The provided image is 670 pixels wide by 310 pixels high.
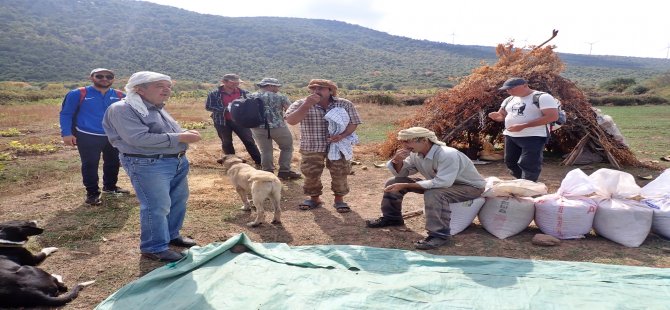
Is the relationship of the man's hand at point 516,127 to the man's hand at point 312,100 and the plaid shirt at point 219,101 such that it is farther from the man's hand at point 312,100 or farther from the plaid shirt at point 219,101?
the plaid shirt at point 219,101

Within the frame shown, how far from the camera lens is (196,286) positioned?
334 centimetres

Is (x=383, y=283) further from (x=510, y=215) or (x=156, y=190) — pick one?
(x=156, y=190)

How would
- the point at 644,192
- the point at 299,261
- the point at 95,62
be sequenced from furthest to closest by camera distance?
the point at 95,62, the point at 644,192, the point at 299,261

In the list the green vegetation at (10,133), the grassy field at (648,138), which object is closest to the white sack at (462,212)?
the grassy field at (648,138)

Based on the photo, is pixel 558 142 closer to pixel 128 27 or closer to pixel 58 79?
pixel 58 79

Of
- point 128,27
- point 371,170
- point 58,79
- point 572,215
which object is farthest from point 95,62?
point 572,215

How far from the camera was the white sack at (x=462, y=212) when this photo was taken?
15.1 feet

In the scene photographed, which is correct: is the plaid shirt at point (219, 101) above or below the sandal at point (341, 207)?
above

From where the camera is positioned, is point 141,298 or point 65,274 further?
point 65,274

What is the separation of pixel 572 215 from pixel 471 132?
546cm

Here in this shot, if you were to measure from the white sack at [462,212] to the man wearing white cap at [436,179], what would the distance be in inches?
5.6

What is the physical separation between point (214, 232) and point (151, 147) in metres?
1.59

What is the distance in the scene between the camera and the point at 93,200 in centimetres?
580

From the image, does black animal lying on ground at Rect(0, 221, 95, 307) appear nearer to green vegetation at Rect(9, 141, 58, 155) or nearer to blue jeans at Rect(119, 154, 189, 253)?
blue jeans at Rect(119, 154, 189, 253)
